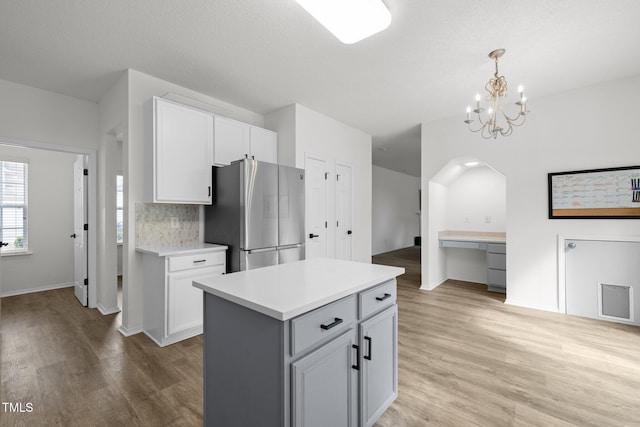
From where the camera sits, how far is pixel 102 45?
2.52 m

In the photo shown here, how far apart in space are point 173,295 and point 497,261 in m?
4.40

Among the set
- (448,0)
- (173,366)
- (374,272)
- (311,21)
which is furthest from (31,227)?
(448,0)

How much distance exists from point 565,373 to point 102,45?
15.4ft

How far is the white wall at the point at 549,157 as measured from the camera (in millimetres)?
3225

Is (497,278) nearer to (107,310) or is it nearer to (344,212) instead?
(344,212)

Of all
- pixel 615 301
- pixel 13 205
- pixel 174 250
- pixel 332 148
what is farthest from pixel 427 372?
pixel 13 205

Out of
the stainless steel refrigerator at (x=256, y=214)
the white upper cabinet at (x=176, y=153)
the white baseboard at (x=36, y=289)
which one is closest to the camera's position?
the white upper cabinet at (x=176, y=153)

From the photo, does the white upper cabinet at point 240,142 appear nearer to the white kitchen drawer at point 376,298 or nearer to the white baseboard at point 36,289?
the white kitchen drawer at point 376,298

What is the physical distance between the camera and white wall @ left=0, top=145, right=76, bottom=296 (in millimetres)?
4301

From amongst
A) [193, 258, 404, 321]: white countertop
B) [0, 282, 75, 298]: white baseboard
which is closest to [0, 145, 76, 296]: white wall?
[0, 282, 75, 298]: white baseboard

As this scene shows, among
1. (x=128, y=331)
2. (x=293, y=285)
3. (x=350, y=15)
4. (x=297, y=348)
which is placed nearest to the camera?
(x=297, y=348)

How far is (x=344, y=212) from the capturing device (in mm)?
4840

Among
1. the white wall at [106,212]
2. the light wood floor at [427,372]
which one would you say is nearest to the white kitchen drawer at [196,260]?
the light wood floor at [427,372]

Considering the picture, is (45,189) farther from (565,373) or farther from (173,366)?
(565,373)
